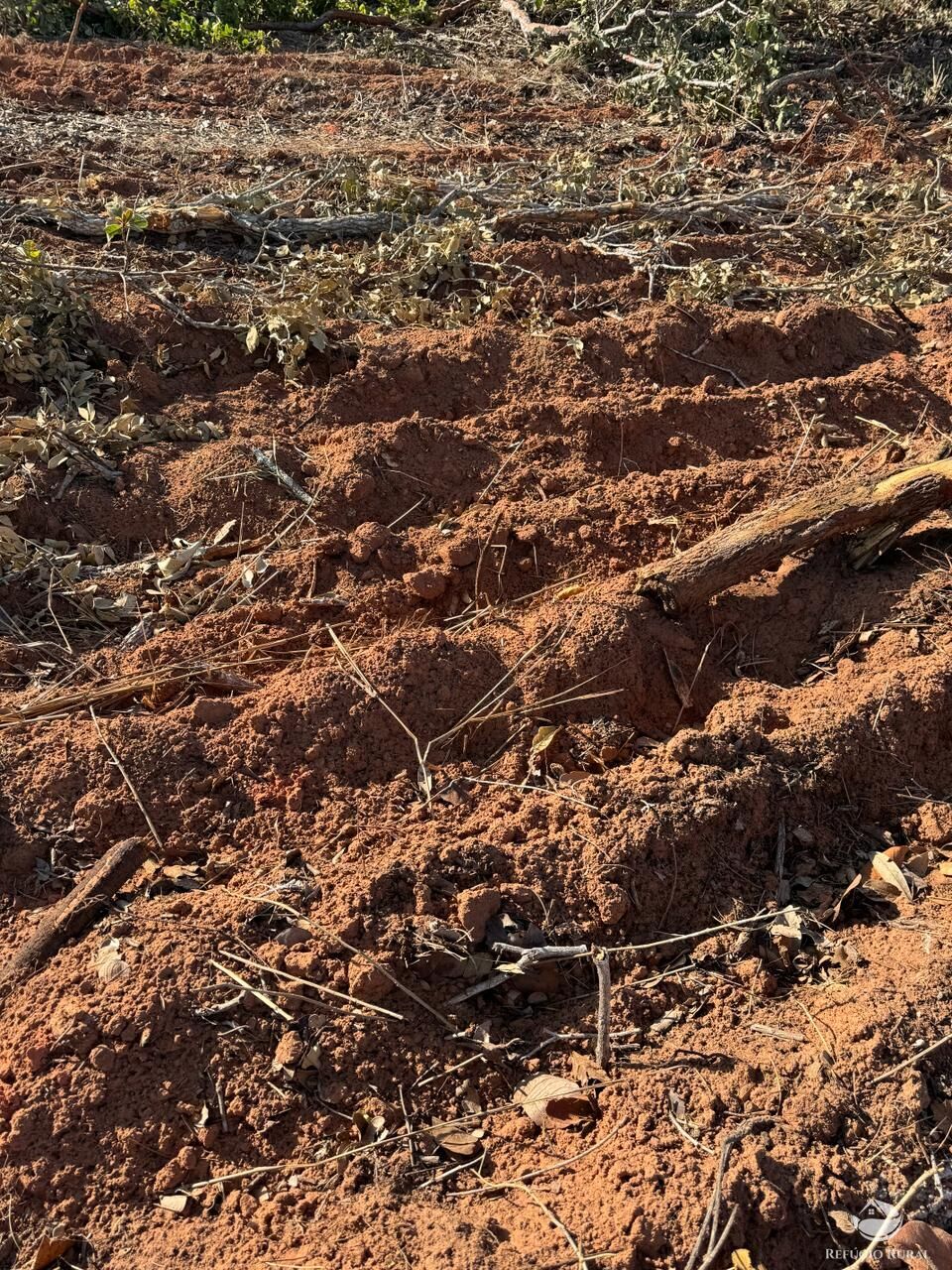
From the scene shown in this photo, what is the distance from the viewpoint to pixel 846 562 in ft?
9.86

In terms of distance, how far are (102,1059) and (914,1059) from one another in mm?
1490

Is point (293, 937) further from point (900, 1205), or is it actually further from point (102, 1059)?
point (900, 1205)

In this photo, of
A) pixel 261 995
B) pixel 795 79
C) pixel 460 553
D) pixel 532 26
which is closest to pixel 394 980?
pixel 261 995

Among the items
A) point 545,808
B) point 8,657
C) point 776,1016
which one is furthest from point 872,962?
point 8,657

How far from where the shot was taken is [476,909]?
6.79 ft

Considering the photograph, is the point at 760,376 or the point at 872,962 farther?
the point at 760,376

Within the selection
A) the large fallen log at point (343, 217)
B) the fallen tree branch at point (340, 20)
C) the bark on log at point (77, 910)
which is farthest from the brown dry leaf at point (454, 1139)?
the fallen tree branch at point (340, 20)

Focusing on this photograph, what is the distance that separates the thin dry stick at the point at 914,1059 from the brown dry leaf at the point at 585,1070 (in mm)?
Answer: 488

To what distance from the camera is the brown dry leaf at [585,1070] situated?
6.23ft

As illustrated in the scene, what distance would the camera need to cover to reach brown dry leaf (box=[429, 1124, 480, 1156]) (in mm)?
1846

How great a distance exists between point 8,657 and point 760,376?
2.74 metres

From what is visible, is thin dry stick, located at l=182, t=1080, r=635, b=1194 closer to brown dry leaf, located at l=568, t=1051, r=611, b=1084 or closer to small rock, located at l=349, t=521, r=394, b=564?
brown dry leaf, located at l=568, t=1051, r=611, b=1084

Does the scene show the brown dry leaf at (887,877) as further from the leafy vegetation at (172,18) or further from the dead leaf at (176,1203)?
the leafy vegetation at (172,18)

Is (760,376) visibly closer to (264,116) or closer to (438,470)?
(438,470)
